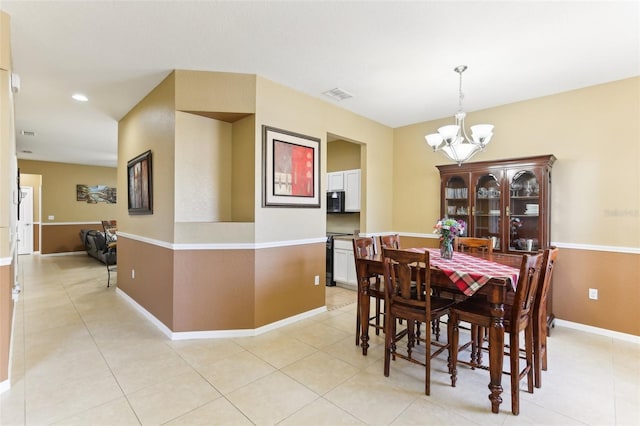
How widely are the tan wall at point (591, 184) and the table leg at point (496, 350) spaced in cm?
226

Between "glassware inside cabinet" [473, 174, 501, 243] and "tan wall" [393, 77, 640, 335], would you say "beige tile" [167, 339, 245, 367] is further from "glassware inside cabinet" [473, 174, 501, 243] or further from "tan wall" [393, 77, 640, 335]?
"tan wall" [393, 77, 640, 335]

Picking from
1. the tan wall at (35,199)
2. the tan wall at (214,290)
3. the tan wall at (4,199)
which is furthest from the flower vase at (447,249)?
the tan wall at (35,199)

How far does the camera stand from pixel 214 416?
191cm

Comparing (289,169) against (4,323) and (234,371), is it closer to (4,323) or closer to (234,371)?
(234,371)

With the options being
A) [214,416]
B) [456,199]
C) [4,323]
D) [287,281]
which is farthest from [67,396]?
[456,199]

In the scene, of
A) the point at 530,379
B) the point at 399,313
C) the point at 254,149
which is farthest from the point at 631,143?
the point at 254,149

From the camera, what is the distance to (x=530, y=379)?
2.14m

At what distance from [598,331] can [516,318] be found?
7.40ft

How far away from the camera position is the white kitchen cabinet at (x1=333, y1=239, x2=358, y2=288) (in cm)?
490

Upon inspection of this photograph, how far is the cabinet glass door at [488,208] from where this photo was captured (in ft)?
12.5

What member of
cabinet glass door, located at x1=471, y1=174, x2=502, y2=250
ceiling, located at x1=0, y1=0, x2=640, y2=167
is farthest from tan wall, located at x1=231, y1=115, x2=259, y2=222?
cabinet glass door, located at x1=471, y1=174, x2=502, y2=250

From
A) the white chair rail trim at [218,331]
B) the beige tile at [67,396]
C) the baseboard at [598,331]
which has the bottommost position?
the baseboard at [598,331]

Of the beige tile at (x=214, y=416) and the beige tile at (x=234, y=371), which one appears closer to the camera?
the beige tile at (x=214, y=416)

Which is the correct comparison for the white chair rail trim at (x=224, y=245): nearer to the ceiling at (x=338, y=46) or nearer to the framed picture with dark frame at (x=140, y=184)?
the framed picture with dark frame at (x=140, y=184)
